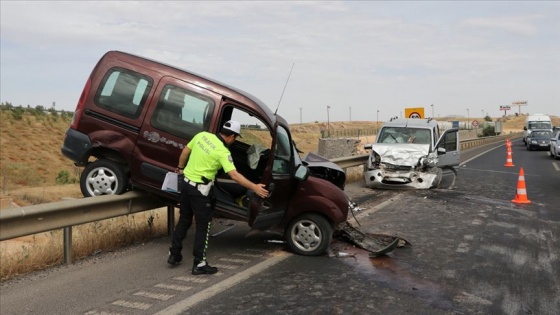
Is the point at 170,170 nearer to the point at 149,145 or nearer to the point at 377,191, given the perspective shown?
the point at 149,145

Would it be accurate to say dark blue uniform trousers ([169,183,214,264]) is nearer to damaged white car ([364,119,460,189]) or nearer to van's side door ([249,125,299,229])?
van's side door ([249,125,299,229])

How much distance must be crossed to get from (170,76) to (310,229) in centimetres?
260

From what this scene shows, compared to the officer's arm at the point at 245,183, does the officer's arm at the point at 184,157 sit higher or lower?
higher

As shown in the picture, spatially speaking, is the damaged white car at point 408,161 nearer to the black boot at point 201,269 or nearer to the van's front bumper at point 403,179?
the van's front bumper at point 403,179

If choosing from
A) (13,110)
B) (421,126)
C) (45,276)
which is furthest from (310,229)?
(13,110)

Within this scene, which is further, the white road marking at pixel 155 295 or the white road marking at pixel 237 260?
the white road marking at pixel 237 260

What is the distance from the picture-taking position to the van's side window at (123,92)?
6.65 metres

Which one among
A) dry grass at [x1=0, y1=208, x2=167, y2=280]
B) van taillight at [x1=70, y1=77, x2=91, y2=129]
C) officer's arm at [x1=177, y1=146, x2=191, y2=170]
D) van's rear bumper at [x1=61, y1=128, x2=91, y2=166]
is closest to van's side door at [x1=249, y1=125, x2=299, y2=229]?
officer's arm at [x1=177, y1=146, x2=191, y2=170]

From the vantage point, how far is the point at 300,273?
5.86m

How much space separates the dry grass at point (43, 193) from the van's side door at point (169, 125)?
1.13 metres

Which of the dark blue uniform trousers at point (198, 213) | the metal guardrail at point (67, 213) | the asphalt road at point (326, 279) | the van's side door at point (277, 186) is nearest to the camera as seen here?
the asphalt road at point (326, 279)

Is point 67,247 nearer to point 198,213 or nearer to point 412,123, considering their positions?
point 198,213

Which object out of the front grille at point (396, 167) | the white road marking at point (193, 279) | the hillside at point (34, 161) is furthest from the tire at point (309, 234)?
the hillside at point (34, 161)

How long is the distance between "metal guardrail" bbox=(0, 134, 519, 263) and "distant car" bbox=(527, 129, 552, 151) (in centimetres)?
3452
